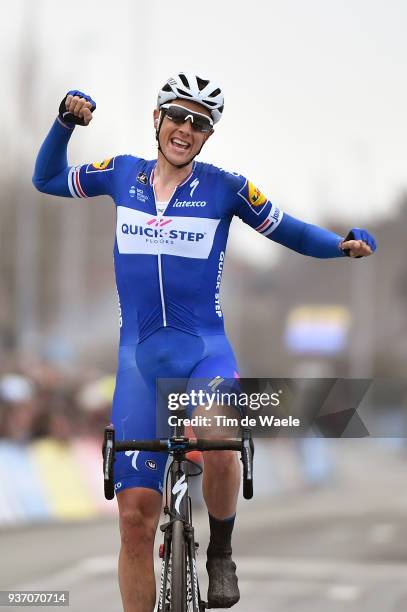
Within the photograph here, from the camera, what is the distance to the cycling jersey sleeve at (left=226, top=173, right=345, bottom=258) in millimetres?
6867

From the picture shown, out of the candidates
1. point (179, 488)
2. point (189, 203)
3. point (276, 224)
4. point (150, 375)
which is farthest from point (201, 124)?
point (179, 488)

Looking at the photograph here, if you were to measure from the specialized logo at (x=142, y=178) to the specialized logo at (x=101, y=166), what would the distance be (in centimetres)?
18

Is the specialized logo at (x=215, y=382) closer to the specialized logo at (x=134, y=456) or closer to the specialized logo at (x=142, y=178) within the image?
the specialized logo at (x=134, y=456)

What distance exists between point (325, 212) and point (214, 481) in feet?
233

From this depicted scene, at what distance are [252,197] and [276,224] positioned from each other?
7.1 inches

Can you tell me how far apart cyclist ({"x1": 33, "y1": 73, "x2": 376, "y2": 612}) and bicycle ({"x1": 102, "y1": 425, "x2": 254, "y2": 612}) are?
0.16 metres

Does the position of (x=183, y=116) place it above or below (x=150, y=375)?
above

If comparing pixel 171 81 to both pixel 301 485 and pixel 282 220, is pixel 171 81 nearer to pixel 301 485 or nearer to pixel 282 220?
pixel 282 220

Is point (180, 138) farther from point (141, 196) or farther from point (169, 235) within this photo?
point (169, 235)

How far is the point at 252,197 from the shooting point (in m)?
6.90

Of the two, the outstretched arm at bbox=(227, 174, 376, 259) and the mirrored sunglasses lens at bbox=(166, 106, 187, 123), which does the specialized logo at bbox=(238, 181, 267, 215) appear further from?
the mirrored sunglasses lens at bbox=(166, 106, 187, 123)

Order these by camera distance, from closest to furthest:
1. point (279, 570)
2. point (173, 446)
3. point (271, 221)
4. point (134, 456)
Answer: point (173, 446), point (134, 456), point (271, 221), point (279, 570)

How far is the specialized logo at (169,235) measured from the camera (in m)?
6.77

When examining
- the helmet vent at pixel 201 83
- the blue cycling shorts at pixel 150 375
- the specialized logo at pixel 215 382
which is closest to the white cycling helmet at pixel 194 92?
the helmet vent at pixel 201 83
